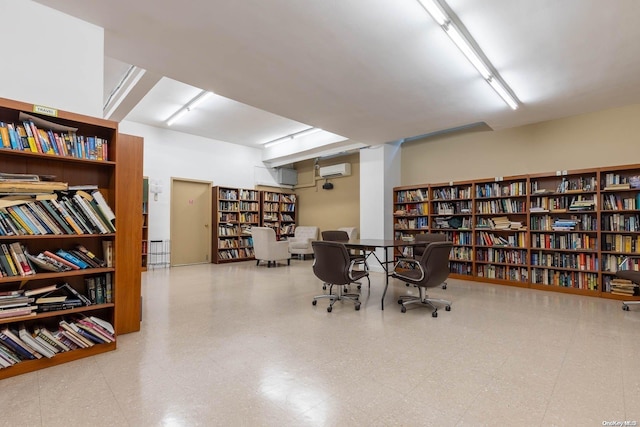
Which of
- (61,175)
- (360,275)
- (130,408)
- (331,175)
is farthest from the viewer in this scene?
(331,175)

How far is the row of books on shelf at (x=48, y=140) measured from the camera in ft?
7.00

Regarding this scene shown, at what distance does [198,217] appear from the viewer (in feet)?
26.1

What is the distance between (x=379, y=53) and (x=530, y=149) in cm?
381

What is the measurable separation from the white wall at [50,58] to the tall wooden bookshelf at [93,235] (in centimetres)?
29

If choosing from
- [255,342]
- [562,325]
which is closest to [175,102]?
[255,342]

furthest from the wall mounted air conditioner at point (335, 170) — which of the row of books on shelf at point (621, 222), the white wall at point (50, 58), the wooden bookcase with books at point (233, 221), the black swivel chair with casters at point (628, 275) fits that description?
the white wall at point (50, 58)

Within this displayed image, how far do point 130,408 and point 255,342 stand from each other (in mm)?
1092

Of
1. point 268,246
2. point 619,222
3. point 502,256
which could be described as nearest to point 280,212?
point 268,246

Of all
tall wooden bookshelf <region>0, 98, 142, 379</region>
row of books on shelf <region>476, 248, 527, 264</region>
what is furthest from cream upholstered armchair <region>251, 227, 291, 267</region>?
row of books on shelf <region>476, 248, 527, 264</region>

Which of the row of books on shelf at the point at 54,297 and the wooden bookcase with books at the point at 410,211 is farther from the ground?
A: the wooden bookcase with books at the point at 410,211

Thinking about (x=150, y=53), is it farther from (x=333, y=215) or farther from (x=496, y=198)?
(x=333, y=215)

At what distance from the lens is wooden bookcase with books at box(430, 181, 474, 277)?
5.72 metres

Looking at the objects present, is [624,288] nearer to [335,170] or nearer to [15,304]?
[335,170]

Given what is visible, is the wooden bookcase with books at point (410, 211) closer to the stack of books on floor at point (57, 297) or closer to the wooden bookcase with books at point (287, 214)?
the wooden bookcase with books at point (287, 214)
